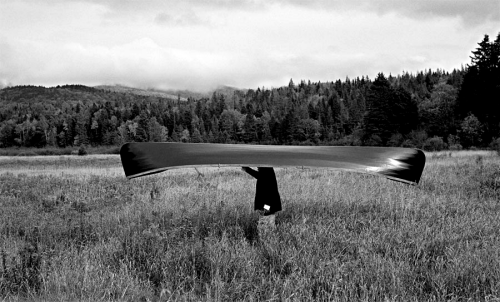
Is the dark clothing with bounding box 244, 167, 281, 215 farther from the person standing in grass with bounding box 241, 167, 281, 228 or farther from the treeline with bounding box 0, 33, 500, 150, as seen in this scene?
the treeline with bounding box 0, 33, 500, 150

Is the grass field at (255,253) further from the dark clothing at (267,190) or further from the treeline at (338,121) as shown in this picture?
the treeline at (338,121)

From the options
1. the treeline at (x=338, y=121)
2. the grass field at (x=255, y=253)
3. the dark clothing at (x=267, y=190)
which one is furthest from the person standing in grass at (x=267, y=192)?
the treeline at (x=338, y=121)

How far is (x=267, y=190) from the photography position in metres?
6.64

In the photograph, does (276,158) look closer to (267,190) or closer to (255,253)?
(267,190)

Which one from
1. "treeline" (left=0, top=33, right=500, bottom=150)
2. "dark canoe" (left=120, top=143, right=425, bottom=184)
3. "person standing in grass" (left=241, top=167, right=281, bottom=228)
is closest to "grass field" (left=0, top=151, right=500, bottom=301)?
"person standing in grass" (left=241, top=167, right=281, bottom=228)

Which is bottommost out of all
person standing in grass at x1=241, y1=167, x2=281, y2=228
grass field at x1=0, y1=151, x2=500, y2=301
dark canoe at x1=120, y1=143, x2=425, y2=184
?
grass field at x1=0, y1=151, x2=500, y2=301

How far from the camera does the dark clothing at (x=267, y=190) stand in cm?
654

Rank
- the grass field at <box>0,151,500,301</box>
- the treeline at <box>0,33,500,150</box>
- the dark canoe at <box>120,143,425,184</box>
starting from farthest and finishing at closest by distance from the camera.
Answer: the treeline at <box>0,33,500,150</box> → the dark canoe at <box>120,143,425,184</box> → the grass field at <box>0,151,500,301</box>

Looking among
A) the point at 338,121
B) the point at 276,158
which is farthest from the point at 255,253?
the point at 338,121

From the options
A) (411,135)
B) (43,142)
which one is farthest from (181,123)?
(411,135)

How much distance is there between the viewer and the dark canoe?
17.9ft

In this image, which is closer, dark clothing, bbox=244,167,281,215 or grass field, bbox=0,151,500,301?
grass field, bbox=0,151,500,301

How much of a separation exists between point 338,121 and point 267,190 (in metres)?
126

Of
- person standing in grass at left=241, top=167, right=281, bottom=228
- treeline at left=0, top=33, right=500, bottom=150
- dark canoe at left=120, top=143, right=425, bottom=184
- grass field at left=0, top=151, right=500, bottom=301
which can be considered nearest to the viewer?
grass field at left=0, top=151, right=500, bottom=301
